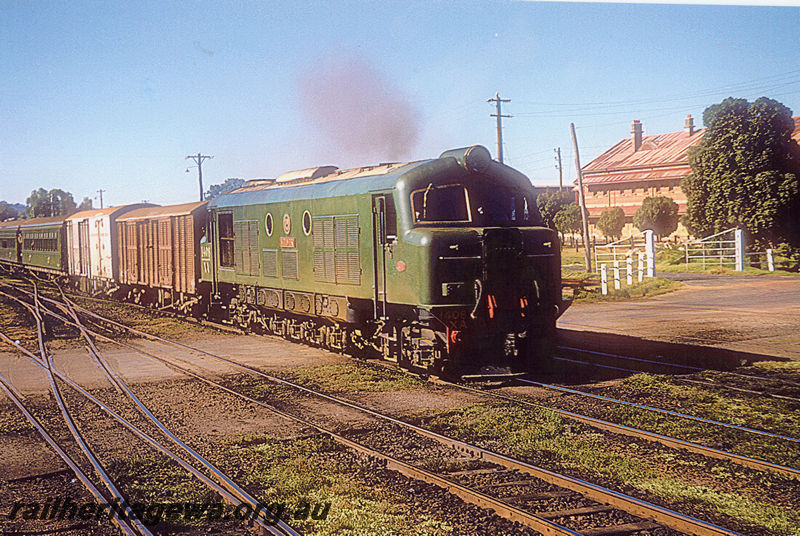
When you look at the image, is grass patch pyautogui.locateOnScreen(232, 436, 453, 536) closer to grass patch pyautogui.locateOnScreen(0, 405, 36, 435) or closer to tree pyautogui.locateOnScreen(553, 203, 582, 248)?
grass patch pyautogui.locateOnScreen(0, 405, 36, 435)

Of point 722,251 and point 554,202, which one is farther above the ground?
point 554,202

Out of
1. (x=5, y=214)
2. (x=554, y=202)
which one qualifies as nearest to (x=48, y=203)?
(x=5, y=214)

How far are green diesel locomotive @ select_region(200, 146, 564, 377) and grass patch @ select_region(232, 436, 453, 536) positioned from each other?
11.4 feet

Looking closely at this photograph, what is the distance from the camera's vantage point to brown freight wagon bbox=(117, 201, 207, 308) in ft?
70.4

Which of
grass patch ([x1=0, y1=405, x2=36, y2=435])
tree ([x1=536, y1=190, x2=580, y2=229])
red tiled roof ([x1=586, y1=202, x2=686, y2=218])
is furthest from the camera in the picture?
tree ([x1=536, y1=190, x2=580, y2=229])

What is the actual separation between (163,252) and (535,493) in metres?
19.5

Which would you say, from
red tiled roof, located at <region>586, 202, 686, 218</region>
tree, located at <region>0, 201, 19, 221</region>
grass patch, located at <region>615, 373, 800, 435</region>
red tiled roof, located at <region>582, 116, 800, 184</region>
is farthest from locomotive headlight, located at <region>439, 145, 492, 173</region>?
tree, located at <region>0, 201, 19, 221</region>

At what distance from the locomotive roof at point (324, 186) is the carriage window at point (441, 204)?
54cm

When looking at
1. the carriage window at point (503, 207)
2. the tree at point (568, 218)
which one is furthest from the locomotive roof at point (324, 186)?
the tree at point (568, 218)

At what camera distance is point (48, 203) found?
127 metres

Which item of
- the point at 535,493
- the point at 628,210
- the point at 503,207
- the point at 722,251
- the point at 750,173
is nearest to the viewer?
the point at 535,493

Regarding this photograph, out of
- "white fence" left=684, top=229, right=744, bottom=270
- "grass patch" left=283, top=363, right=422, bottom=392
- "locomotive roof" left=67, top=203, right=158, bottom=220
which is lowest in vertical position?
"grass patch" left=283, top=363, right=422, bottom=392

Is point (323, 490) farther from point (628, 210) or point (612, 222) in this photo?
point (628, 210)

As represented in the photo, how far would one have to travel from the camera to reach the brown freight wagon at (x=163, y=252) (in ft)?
70.4
